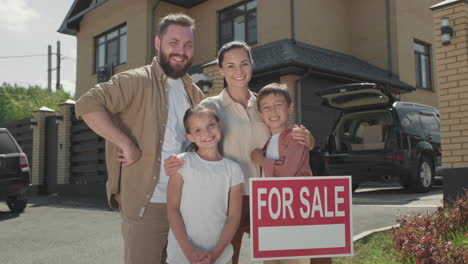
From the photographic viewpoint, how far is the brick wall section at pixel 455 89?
247 inches

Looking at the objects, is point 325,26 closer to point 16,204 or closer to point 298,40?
point 298,40

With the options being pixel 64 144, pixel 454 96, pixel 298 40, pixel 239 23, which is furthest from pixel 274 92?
pixel 239 23

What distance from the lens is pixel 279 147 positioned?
250 centimetres

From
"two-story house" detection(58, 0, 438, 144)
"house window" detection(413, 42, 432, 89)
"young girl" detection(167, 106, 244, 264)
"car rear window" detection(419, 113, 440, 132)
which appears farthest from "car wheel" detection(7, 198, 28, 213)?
"house window" detection(413, 42, 432, 89)

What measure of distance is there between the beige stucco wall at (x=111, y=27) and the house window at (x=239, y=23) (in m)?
2.85

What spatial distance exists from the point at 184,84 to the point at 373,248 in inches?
105

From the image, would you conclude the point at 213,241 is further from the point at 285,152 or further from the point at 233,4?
the point at 233,4

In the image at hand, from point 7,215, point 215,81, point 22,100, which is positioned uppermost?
point 22,100

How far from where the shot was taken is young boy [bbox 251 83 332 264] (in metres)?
2.46

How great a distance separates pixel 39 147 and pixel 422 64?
46.4ft

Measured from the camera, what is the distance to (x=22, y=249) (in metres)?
5.65

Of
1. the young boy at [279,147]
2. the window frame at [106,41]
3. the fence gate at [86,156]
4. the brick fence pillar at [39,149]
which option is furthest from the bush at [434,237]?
the window frame at [106,41]

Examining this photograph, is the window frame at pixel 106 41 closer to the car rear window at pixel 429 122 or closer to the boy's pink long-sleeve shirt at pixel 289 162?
the car rear window at pixel 429 122

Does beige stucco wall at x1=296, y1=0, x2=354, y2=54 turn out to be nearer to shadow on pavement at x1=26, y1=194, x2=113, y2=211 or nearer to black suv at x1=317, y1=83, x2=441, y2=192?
black suv at x1=317, y1=83, x2=441, y2=192
